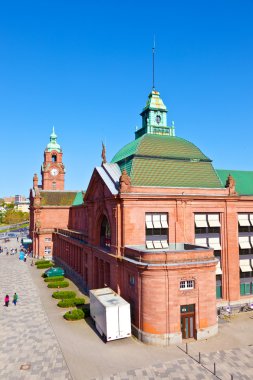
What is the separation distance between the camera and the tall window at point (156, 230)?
32.4m

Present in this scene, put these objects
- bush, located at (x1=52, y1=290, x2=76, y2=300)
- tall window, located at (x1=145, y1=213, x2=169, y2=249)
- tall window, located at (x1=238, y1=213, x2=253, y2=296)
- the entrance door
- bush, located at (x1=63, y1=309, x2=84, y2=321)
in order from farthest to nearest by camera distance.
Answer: bush, located at (x1=52, y1=290, x2=76, y2=300) < tall window, located at (x1=238, y1=213, x2=253, y2=296) < tall window, located at (x1=145, y1=213, x2=169, y2=249) < bush, located at (x1=63, y1=309, x2=84, y2=321) < the entrance door

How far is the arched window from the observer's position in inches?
1470

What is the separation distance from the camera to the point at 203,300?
27.1 m

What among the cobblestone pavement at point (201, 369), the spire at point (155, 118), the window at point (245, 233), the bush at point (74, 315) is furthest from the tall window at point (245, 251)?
the bush at point (74, 315)

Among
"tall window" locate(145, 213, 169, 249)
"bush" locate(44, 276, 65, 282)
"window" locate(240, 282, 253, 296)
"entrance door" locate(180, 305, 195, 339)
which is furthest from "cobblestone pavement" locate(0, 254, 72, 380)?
"window" locate(240, 282, 253, 296)

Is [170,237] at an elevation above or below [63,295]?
above

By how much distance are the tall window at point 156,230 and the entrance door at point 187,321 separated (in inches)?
290

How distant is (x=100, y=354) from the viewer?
2397 centimetres

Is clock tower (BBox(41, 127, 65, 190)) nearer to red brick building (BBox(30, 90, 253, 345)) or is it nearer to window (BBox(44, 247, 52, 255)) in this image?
window (BBox(44, 247, 52, 255))

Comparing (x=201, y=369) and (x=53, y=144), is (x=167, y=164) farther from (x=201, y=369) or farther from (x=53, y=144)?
(x=53, y=144)

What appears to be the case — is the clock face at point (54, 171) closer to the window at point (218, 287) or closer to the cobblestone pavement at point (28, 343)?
the cobblestone pavement at point (28, 343)

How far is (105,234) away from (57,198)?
45.1 meters

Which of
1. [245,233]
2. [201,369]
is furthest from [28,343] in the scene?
[245,233]

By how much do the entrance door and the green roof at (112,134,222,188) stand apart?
13340 millimetres
